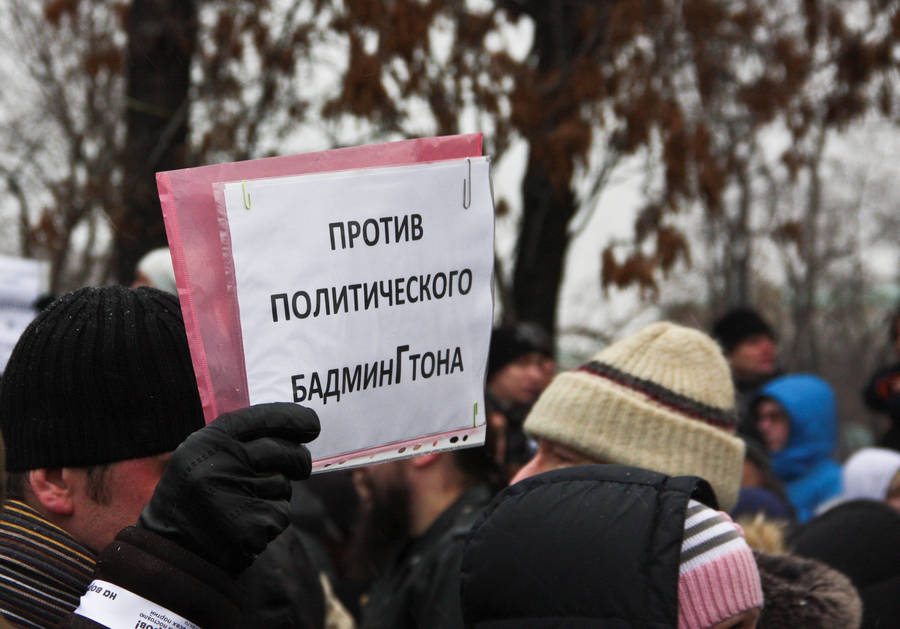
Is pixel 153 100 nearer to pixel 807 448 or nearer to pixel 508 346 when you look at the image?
pixel 508 346

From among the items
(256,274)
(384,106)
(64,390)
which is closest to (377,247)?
(256,274)

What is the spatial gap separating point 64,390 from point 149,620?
527 mm

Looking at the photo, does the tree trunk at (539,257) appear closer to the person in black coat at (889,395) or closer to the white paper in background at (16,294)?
the person in black coat at (889,395)

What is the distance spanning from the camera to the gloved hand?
5.43ft

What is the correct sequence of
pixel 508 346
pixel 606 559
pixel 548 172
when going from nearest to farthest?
1. pixel 606 559
2. pixel 508 346
3. pixel 548 172

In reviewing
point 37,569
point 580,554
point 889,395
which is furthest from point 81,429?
point 889,395

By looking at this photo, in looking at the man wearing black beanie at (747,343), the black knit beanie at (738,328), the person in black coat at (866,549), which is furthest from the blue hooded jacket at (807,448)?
the person in black coat at (866,549)

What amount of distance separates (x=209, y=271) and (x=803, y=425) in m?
4.61

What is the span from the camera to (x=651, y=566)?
69.6 inches

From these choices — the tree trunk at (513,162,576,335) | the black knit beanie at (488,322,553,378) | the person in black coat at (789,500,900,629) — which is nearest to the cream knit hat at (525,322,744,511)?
the person in black coat at (789,500,900,629)

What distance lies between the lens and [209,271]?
188 centimetres

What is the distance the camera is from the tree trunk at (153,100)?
24.6 ft

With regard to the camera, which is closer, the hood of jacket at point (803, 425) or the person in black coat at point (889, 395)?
the person in black coat at point (889, 395)

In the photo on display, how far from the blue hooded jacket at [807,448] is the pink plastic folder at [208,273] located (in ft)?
14.8
